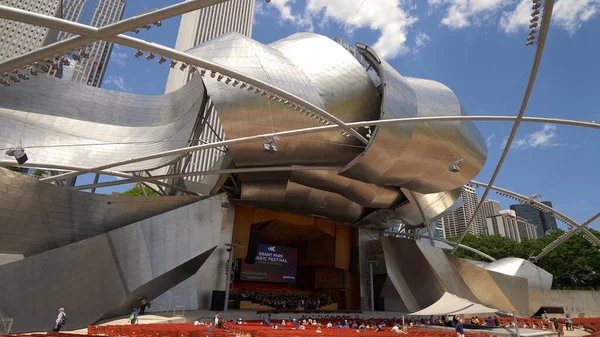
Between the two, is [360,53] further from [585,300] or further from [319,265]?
[585,300]

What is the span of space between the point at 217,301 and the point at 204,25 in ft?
256

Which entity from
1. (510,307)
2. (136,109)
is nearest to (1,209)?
(136,109)

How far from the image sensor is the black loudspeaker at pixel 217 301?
23.2 metres

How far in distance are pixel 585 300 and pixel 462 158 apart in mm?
33631

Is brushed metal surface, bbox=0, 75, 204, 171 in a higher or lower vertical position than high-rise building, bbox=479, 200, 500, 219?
lower

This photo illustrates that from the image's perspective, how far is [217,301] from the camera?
23.1 meters

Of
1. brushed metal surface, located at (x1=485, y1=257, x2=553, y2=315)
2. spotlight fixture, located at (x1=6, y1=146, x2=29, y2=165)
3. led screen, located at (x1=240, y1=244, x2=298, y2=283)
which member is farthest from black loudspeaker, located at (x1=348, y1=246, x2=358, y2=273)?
spotlight fixture, located at (x1=6, y1=146, x2=29, y2=165)

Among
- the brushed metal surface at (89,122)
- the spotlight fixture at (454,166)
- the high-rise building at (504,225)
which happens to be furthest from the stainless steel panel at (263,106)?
the high-rise building at (504,225)

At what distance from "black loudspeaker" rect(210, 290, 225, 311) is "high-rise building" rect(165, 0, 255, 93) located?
67.2 meters

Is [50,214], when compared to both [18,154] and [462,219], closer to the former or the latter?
[18,154]

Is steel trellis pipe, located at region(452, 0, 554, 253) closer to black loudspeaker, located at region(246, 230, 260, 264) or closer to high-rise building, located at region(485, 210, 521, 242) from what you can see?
black loudspeaker, located at region(246, 230, 260, 264)

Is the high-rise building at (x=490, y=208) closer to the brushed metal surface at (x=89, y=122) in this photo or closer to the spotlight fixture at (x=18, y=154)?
the brushed metal surface at (x=89, y=122)

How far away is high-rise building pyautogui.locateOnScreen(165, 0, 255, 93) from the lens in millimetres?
83500

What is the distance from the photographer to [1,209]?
14.1 meters
